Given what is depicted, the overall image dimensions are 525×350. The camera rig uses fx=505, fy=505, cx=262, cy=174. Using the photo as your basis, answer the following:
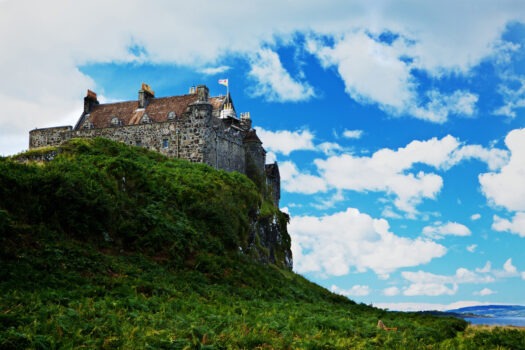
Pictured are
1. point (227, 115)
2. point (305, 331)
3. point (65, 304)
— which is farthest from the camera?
point (227, 115)

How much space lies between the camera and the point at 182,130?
48812mm

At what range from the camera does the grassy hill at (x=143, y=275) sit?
13.1 m

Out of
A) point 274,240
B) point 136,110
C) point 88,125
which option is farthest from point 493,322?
point 88,125

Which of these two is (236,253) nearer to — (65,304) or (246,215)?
(246,215)

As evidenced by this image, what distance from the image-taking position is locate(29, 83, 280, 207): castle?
48.3 metres

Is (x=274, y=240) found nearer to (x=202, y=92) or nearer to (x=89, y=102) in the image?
(x=202, y=92)

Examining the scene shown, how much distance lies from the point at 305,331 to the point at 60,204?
Result: 41.6ft

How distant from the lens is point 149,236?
2520cm

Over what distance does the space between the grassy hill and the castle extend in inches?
499

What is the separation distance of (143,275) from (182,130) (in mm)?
29552

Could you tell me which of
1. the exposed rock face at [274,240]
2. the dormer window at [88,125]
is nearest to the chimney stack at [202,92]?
the dormer window at [88,125]

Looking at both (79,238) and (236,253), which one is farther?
(236,253)

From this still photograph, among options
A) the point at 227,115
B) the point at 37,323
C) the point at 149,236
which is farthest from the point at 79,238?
the point at 227,115

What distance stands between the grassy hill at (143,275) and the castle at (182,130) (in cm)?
1267
